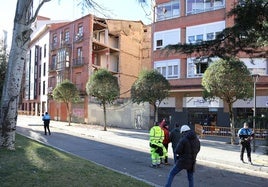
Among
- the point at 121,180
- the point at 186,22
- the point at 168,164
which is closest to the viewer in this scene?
the point at 121,180

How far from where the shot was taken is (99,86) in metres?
30.8

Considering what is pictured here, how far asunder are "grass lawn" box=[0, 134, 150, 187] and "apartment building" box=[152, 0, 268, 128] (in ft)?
70.5

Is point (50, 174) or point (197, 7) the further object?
point (197, 7)

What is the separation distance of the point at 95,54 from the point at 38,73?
18.5 meters

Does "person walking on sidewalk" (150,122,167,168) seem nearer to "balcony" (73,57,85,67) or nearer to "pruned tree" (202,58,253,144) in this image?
"pruned tree" (202,58,253,144)

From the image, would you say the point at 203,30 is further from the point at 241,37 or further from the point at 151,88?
the point at 241,37

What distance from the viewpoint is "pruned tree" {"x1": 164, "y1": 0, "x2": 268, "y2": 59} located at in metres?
10.1

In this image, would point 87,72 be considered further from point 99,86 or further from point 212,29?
point 212,29

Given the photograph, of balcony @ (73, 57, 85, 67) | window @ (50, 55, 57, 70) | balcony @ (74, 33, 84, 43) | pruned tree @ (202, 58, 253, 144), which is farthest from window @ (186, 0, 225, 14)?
window @ (50, 55, 57, 70)

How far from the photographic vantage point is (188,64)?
32.9m

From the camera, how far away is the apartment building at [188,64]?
30.5 m

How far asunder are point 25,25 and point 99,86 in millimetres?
20106


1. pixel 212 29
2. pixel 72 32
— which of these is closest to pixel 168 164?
pixel 212 29

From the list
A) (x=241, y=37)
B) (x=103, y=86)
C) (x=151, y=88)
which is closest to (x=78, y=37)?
(x=103, y=86)
